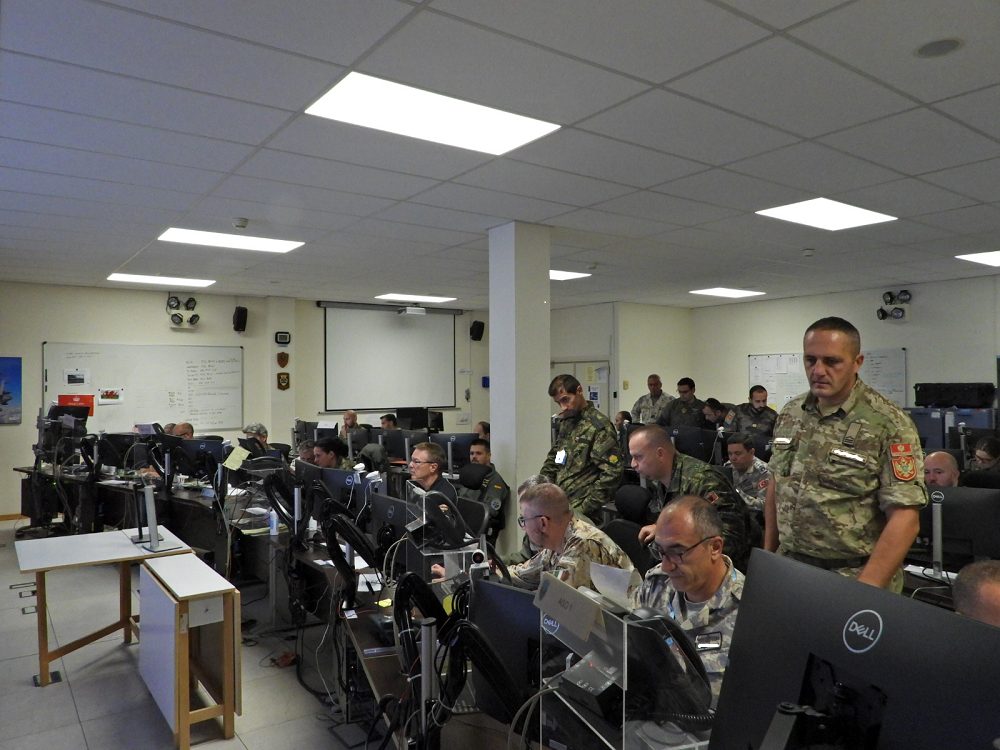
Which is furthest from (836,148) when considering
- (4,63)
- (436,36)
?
(4,63)

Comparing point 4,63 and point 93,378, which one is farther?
point 93,378

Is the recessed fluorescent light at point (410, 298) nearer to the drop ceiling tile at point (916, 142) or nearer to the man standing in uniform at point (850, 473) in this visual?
the drop ceiling tile at point (916, 142)

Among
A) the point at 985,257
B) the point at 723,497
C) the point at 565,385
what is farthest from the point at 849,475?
the point at 985,257

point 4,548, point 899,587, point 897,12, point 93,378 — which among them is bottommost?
point 4,548

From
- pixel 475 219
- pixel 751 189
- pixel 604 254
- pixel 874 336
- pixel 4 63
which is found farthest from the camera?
pixel 874 336

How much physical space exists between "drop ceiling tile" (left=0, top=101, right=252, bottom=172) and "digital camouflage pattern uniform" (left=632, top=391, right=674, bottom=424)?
21.6 ft

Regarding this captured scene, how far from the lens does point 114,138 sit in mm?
3250

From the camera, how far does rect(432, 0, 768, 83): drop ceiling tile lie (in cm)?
213

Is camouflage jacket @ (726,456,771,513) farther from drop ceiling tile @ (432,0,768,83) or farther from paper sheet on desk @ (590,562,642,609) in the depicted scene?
paper sheet on desk @ (590,562,642,609)

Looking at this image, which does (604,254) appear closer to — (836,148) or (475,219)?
(475,219)

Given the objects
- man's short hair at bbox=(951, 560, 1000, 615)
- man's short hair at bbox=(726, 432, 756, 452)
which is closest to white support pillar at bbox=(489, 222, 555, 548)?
man's short hair at bbox=(726, 432, 756, 452)

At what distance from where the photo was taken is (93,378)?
817cm

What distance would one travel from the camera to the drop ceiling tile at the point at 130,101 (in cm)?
256

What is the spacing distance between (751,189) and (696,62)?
189 centimetres
